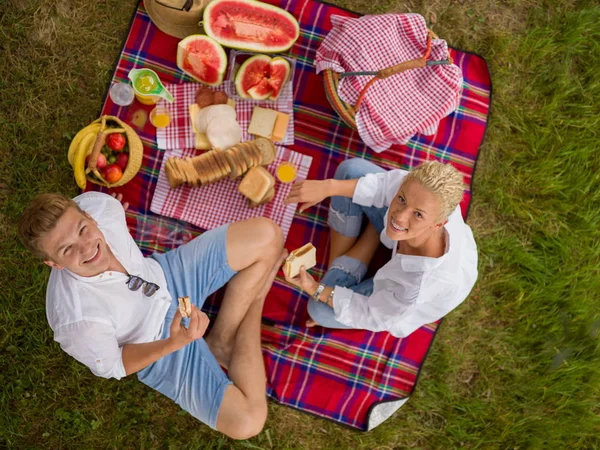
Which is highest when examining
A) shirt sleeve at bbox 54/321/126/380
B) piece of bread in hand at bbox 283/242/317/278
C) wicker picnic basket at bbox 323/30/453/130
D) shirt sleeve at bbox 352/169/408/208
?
wicker picnic basket at bbox 323/30/453/130

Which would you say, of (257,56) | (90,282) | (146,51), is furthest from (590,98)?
(90,282)

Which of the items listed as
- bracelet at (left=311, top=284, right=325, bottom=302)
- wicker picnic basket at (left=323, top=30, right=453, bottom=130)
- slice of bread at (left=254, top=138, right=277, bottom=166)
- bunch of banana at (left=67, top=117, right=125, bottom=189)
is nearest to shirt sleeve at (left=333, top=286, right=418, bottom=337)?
bracelet at (left=311, top=284, right=325, bottom=302)

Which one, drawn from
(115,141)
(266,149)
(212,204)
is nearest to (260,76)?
(266,149)

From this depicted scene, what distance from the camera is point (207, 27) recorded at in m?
3.75

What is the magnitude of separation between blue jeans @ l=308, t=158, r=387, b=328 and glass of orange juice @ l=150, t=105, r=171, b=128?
4.40ft

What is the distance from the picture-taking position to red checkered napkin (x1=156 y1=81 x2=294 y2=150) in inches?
155

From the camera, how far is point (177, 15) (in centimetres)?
369

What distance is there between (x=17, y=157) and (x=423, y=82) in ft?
9.91

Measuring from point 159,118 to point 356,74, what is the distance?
147 centimetres

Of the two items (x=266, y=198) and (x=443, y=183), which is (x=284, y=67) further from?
(x=443, y=183)

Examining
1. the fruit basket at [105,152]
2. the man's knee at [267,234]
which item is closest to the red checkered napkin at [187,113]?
the fruit basket at [105,152]

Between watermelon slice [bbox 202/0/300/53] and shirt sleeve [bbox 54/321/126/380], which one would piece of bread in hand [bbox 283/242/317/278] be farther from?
watermelon slice [bbox 202/0/300/53]

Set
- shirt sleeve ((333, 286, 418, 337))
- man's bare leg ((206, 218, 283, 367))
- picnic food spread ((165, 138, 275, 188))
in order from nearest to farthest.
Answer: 1. shirt sleeve ((333, 286, 418, 337))
2. man's bare leg ((206, 218, 283, 367))
3. picnic food spread ((165, 138, 275, 188))

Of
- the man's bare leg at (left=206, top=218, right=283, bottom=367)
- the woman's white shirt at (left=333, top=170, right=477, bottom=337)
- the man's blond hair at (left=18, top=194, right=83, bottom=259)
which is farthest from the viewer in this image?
the man's bare leg at (left=206, top=218, right=283, bottom=367)
